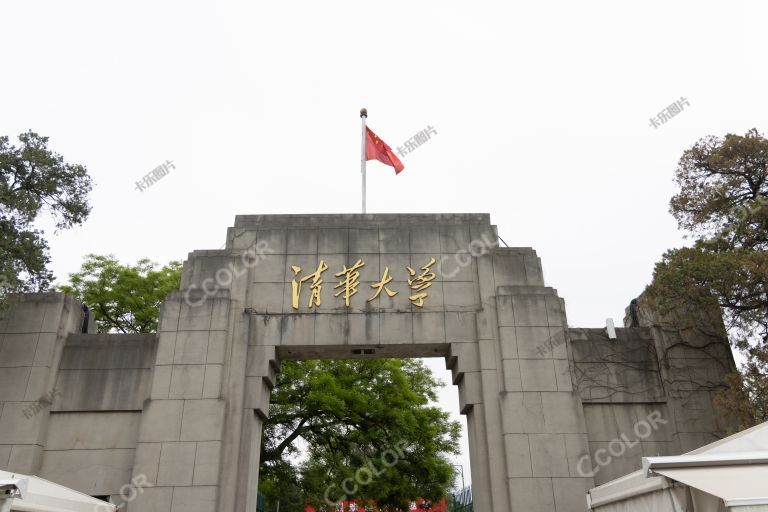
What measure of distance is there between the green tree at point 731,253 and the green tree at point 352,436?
8584 mm

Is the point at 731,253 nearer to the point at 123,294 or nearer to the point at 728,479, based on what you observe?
the point at 728,479

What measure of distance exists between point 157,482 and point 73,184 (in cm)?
537

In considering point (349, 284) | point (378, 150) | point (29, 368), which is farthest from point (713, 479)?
point (29, 368)

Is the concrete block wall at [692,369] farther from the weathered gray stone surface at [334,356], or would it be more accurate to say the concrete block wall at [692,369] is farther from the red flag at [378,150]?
the red flag at [378,150]

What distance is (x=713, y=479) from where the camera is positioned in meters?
4.84

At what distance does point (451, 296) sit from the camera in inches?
400

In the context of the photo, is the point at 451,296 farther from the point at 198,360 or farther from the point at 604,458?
the point at 198,360

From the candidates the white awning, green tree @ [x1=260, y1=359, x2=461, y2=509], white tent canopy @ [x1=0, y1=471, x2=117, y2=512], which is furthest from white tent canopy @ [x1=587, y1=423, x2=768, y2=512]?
green tree @ [x1=260, y1=359, x2=461, y2=509]

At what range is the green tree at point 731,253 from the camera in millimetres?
8039

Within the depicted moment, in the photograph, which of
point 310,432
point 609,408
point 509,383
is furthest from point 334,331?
point 310,432

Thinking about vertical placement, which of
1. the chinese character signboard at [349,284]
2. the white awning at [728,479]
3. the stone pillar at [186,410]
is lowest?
the white awning at [728,479]

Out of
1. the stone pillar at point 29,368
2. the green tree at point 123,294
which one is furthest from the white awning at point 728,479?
the green tree at point 123,294

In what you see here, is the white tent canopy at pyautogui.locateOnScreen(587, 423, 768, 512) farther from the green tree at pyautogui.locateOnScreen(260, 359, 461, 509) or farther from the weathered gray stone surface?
the green tree at pyautogui.locateOnScreen(260, 359, 461, 509)

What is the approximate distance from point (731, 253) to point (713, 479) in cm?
466
